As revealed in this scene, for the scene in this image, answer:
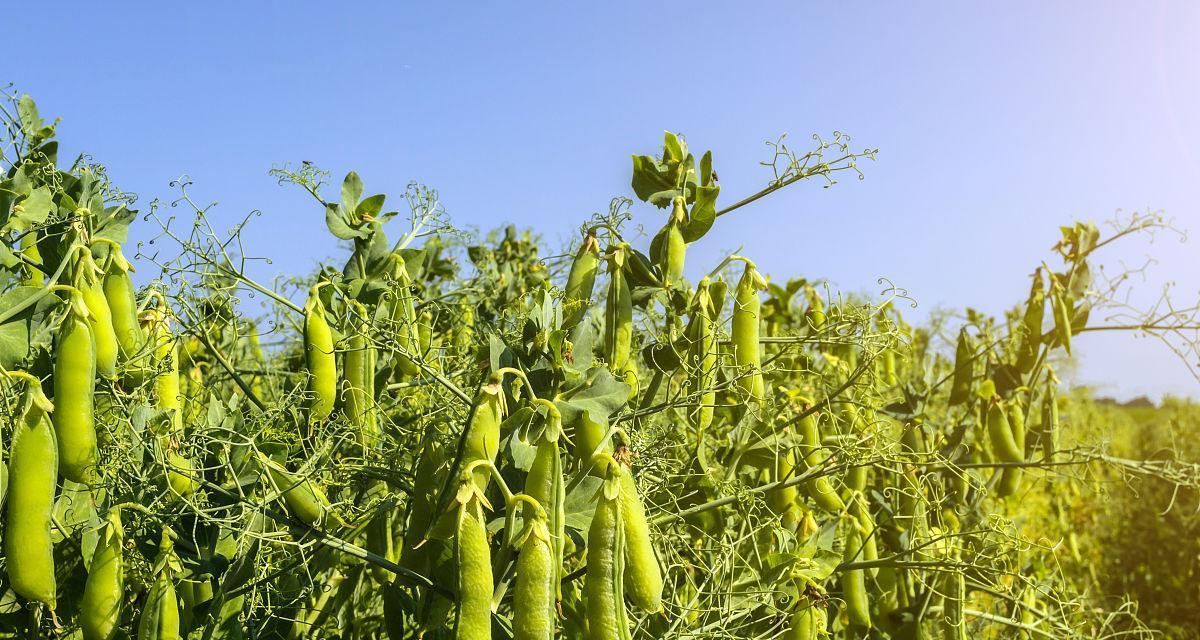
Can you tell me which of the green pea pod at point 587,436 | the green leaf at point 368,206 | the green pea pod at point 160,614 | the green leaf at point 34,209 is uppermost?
the green leaf at point 368,206

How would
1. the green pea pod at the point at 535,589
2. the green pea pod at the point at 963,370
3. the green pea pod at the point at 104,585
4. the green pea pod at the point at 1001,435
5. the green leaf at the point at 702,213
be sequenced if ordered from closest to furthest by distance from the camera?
the green pea pod at the point at 535,589 → the green pea pod at the point at 104,585 → the green leaf at the point at 702,213 → the green pea pod at the point at 1001,435 → the green pea pod at the point at 963,370

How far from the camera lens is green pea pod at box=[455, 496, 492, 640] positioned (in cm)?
118

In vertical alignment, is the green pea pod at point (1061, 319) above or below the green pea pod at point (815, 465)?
above

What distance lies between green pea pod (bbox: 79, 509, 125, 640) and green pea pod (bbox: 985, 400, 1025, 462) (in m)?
1.97

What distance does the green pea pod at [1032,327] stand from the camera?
8.04 feet

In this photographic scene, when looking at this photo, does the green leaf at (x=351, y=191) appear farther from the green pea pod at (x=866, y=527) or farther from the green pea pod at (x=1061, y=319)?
the green pea pod at (x=1061, y=319)

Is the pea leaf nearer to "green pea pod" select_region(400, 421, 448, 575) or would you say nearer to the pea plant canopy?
the pea plant canopy

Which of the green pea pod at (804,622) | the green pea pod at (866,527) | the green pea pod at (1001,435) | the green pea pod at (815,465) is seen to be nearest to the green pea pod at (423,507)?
the green pea pod at (804,622)

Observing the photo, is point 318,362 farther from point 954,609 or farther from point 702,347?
point 954,609

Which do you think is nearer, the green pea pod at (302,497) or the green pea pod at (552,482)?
the green pea pod at (552,482)

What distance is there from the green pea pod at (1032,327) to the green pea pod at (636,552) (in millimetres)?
1611

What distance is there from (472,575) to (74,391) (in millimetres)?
658

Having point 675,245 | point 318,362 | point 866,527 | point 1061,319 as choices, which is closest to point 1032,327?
point 1061,319

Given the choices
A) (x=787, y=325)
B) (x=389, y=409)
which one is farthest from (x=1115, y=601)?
(x=389, y=409)
